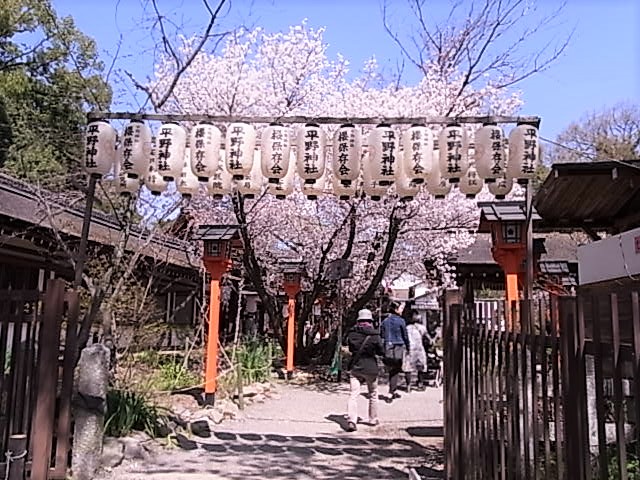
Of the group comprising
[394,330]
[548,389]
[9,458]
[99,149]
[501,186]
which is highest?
[99,149]

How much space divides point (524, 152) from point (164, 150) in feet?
13.1

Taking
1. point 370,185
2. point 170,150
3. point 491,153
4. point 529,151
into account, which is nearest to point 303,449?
point 370,185

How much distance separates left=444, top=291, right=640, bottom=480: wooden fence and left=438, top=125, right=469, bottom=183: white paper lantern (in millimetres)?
2248

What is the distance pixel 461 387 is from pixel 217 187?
12.2 feet

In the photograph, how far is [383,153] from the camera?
7355mm

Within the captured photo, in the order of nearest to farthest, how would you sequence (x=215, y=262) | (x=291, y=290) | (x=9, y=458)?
(x=9, y=458) → (x=215, y=262) → (x=291, y=290)

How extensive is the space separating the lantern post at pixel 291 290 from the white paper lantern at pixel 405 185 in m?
8.91

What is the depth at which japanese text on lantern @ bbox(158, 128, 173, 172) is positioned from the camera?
286 inches

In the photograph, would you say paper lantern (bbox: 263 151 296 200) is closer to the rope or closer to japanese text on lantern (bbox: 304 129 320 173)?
japanese text on lantern (bbox: 304 129 320 173)

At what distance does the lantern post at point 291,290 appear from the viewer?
16094 millimetres

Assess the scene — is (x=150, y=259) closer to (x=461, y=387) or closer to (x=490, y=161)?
(x=490, y=161)

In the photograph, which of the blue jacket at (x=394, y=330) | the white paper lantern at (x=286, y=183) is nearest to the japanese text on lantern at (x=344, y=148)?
the white paper lantern at (x=286, y=183)

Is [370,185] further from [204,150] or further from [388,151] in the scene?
[204,150]

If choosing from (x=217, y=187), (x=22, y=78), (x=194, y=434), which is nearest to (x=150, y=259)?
(x=194, y=434)
